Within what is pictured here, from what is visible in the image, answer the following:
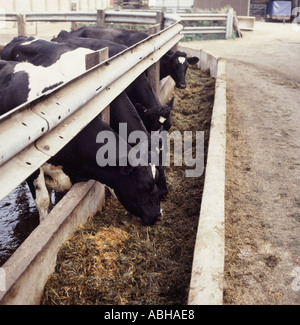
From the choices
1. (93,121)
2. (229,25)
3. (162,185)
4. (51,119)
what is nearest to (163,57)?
(162,185)

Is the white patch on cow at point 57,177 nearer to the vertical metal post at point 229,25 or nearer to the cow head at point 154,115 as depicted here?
the cow head at point 154,115

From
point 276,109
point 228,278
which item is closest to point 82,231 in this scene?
point 228,278

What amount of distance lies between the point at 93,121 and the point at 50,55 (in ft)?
7.30

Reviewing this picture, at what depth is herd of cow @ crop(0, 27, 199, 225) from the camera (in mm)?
3904

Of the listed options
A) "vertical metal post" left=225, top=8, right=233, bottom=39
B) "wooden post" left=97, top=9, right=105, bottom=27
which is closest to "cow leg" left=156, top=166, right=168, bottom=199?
"wooden post" left=97, top=9, right=105, bottom=27

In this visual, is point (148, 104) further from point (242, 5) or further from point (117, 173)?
point (242, 5)

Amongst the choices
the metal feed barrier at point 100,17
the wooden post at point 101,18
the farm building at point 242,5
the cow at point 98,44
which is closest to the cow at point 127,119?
the cow at point 98,44

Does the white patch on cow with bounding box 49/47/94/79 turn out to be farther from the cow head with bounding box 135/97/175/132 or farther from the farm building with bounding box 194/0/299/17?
the farm building with bounding box 194/0/299/17

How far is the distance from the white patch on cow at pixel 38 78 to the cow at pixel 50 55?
43 centimetres

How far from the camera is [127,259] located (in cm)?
323

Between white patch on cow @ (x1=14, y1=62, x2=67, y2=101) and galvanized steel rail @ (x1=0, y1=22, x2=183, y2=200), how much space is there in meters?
0.93

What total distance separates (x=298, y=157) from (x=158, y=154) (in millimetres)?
2025

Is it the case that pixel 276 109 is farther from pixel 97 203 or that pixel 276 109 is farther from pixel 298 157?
pixel 97 203

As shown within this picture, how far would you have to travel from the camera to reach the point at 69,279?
9.66ft
